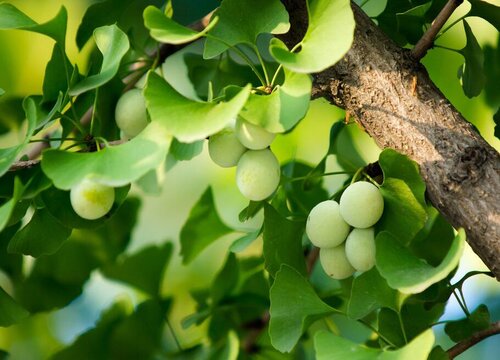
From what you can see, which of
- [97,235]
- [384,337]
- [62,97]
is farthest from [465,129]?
[97,235]

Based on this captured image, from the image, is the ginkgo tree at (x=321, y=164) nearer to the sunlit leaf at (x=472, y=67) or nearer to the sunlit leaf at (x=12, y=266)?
the sunlit leaf at (x=472, y=67)

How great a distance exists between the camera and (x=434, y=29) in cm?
59

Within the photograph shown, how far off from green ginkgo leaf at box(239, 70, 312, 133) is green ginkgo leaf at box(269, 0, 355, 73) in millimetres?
17

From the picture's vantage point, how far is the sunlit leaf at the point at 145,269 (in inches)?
36.8

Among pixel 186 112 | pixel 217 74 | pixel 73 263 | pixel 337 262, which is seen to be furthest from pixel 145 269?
pixel 186 112

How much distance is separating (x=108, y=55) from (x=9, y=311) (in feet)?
0.81

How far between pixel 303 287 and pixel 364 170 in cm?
9

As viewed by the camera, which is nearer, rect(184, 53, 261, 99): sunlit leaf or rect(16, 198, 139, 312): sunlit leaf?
rect(184, 53, 261, 99): sunlit leaf

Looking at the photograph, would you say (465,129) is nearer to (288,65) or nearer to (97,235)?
(288,65)

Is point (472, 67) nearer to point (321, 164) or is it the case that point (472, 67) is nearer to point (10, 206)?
point (321, 164)

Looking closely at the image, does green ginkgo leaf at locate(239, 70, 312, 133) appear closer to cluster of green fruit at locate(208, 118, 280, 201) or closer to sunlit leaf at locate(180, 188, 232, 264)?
cluster of green fruit at locate(208, 118, 280, 201)

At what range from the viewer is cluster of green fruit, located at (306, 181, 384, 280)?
569 mm

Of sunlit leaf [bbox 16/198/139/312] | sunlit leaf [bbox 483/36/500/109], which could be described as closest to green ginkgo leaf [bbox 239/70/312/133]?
sunlit leaf [bbox 483/36/500/109]

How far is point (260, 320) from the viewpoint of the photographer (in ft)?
3.05
